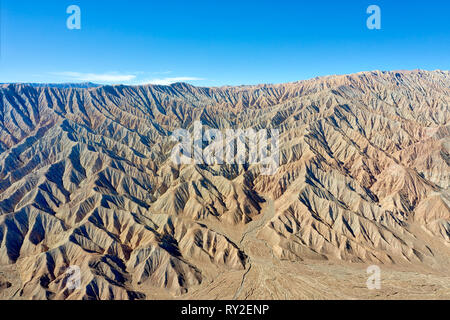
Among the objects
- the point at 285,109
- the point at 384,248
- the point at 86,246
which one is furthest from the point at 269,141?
the point at 86,246

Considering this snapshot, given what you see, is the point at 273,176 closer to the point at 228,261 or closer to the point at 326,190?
the point at 326,190

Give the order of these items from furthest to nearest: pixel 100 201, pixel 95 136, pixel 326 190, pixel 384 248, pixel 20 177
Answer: pixel 95 136 < pixel 20 177 < pixel 326 190 < pixel 100 201 < pixel 384 248

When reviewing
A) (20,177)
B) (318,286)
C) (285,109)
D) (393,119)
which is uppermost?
(285,109)

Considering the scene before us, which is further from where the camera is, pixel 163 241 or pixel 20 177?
pixel 20 177

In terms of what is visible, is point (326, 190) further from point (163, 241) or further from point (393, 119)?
point (393, 119)

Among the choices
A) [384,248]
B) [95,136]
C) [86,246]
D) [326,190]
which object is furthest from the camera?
[95,136]

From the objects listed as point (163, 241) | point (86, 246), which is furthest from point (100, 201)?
point (163, 241)

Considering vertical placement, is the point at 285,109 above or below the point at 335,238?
above
